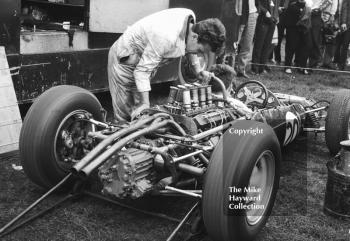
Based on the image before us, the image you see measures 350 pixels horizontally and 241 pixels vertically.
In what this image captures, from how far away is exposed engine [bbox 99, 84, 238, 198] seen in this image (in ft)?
10.7

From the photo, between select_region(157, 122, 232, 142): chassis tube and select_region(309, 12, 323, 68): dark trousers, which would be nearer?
select_region(157, 122, 232, 142): chassis tube

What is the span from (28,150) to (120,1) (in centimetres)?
302

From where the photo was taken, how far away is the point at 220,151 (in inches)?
125

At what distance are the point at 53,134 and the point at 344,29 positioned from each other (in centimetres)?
1019

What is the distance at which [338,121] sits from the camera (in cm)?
529

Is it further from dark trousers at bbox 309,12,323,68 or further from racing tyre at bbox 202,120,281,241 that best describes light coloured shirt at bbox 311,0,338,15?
racing tyre at bbox 202,120,281,241

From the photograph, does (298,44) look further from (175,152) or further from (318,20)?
(175,152)

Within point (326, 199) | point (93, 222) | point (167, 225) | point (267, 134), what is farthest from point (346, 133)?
point (93, 222)

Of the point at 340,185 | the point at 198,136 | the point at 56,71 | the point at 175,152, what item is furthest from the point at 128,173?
the point at 56,71

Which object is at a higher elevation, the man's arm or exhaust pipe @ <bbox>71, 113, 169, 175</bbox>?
the man's arm

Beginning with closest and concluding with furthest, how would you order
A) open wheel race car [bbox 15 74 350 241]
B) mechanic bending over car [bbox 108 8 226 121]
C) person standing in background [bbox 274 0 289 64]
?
1. open wheel race car [bbox 15 74 350 241]
2. mechanic bending over car [bbox 108 8 226 121]
3. person standing in background [bbox 274 0 289 64]

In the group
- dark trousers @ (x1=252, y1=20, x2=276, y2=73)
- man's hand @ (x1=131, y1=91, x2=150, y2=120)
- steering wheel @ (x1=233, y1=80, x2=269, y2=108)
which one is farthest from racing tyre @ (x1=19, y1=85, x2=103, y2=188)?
dark trousers @ (x1=252, y1=20, x2=276, y2=73)

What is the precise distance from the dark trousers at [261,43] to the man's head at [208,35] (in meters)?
5.85

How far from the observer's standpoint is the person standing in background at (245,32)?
9.84 m
